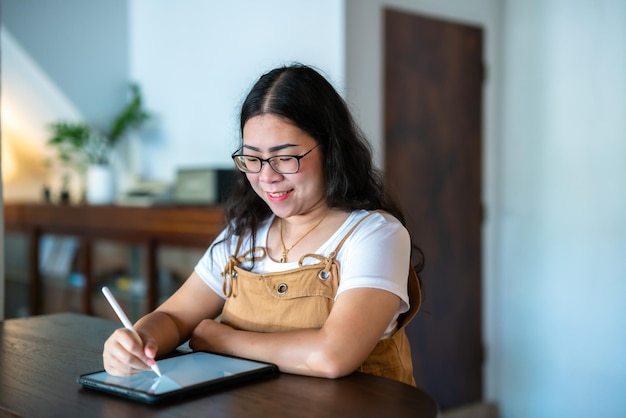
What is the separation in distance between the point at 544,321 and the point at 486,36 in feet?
4.51

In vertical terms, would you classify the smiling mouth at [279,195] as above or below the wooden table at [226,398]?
above

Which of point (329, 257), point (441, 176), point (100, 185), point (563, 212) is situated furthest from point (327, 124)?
point (100, 185)

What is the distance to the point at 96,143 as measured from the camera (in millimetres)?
4461

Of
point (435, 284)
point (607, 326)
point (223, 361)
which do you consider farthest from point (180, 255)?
point (223, 361)

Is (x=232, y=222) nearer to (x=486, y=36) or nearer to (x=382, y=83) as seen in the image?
(x=382, y=83)

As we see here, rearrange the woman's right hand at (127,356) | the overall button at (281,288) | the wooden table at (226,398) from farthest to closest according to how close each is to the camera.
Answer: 1. the overall button at (281,288)
2. the woman's right hand at (127,356)
3. the wooden table at (226,398)

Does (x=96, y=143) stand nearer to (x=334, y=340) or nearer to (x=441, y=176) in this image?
(x=441, y=176)

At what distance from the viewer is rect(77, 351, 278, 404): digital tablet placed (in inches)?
46.5

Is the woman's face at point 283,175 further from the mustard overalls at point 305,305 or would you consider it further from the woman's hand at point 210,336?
the woman's hand at point 210,336

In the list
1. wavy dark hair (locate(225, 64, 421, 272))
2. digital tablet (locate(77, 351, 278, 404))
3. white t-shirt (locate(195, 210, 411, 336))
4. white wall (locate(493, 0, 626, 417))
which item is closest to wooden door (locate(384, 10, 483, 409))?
white wall (locate(493, 0, 626, 417))

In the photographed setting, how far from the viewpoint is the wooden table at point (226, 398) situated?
1114 mm

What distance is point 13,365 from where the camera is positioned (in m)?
1.46

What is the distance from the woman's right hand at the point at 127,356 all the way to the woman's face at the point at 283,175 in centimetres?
42

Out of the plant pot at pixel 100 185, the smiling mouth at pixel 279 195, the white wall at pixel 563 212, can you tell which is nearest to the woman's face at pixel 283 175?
the smiling mouth at pixel 279 195
